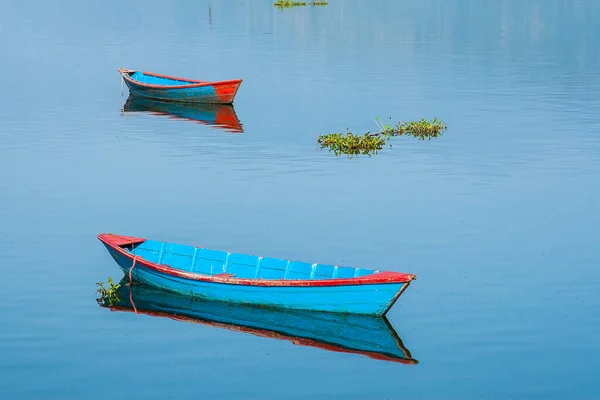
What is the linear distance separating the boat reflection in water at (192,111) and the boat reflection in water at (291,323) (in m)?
25.1

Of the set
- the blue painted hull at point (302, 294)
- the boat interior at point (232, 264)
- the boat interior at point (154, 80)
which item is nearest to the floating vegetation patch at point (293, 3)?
the boat interior at point (154, 80)

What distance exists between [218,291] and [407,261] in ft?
19.5

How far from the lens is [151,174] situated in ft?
132

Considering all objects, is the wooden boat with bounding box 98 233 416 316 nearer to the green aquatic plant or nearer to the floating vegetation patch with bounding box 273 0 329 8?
the green aquatic plant

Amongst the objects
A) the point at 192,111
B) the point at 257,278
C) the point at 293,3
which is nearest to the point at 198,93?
the point at 192,111

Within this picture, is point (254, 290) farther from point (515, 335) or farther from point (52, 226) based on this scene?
point (52, 226)

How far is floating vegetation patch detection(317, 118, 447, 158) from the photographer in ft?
148

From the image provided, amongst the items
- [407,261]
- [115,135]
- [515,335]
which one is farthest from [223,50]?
[515,335]

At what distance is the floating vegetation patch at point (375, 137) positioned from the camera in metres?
45.2

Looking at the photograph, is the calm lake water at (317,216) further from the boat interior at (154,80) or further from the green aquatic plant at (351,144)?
the boat interior at (154,80)

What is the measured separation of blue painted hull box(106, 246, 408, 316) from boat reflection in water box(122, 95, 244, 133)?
83.3 feet

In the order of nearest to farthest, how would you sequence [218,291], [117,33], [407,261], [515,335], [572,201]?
[515,335]
[218,291]
[407,261]
[572,201]
[117,33]

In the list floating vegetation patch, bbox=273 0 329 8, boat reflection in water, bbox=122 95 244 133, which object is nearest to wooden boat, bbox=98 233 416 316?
boat reflection in water, bbox=122 95 244 133

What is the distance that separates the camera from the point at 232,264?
1042 inches
